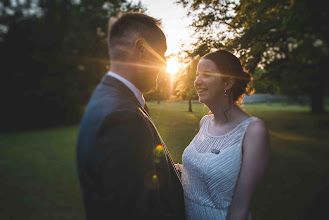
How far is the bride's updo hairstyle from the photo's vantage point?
2256mm

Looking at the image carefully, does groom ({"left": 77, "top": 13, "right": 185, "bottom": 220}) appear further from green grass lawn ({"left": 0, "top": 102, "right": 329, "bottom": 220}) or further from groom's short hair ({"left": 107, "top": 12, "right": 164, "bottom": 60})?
green grass lawn ({"left": 0, "top": 102, "right": 329, "bottom": 220})

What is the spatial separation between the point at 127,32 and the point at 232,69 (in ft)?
4.37

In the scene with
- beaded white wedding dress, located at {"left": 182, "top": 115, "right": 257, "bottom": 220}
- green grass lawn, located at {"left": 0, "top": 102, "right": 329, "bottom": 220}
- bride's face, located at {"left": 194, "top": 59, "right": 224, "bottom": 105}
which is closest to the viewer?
beaded white wedding dress, located at {"left": 182, "top": 115, "right": 257, "bottom": 220}

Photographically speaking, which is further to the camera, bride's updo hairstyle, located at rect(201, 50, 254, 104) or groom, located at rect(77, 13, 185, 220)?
bride's updo hairstyle, located at rect(201, 50, 254, 104)

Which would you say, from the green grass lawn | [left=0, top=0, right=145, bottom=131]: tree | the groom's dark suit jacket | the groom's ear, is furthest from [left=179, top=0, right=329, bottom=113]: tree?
[left=0, top=0, right=145, bottom=131]: tree

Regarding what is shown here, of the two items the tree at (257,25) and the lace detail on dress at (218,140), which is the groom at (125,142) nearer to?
the lace detail on dress at (218,140)

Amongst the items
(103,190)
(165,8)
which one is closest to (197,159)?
(103,190)

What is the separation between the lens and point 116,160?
1071 mm

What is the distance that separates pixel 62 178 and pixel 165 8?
796 cm

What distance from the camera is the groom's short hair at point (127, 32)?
1419 millimetres

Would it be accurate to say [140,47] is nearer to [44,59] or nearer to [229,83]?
[229,83]

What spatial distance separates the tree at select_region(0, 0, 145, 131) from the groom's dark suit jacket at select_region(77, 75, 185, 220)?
19.2 metres

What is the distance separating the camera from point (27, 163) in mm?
10172

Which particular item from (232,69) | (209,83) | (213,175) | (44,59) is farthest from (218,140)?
(44,59)
